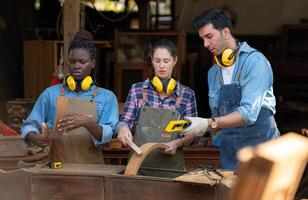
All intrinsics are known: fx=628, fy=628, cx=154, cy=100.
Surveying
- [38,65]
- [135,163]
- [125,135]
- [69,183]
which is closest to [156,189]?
[135,163]

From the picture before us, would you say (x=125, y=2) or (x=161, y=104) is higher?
(x=125, y=2)

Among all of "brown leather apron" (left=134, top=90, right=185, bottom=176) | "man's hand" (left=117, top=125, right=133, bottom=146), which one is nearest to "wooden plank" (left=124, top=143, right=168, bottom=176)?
"man's hand" (left=117, top=125, right=133, bottom=146)

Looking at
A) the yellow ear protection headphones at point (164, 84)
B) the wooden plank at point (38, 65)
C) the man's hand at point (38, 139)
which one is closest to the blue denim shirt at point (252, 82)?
the yellow ear protection headphones at point (164, 84)

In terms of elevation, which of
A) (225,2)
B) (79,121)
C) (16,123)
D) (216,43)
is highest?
(225,2)

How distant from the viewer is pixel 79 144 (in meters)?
3.73

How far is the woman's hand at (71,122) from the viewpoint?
10.9 feet

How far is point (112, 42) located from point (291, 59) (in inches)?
85.1

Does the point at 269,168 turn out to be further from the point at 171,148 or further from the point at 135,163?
the point at 171,148

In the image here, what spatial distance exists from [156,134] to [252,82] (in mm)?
866

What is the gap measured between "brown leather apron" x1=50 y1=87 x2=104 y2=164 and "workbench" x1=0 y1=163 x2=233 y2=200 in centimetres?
39

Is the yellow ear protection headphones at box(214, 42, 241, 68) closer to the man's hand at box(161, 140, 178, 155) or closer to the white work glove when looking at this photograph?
the white work glove

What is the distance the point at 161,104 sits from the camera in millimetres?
3865

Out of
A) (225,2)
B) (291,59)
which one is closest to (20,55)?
(225,2)

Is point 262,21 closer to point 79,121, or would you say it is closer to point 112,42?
point 112,42
